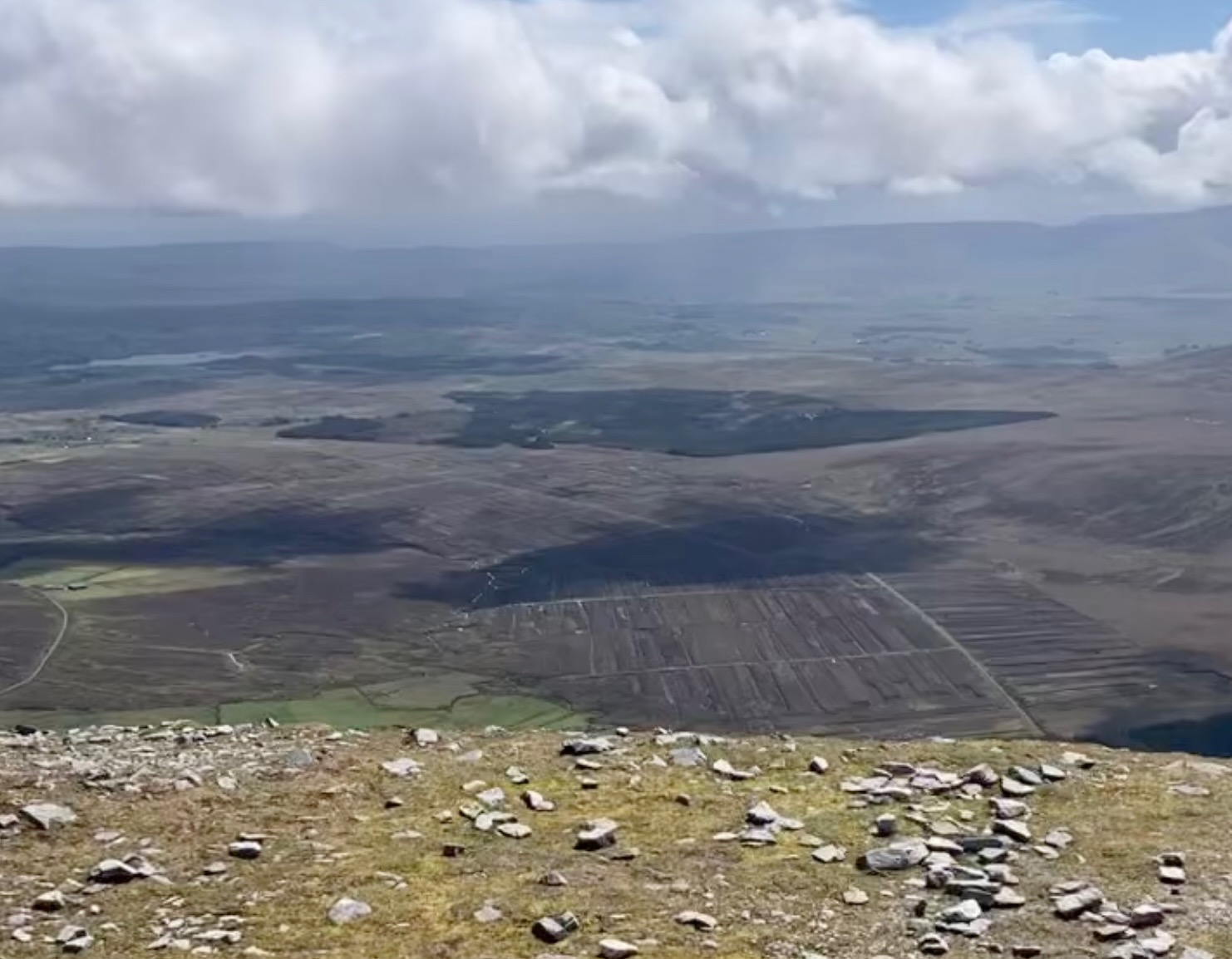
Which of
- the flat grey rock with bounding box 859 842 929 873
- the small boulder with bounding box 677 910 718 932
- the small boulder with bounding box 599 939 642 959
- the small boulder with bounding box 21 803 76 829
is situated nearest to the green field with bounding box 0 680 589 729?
the small boulder with bounding box 21 803 76 829

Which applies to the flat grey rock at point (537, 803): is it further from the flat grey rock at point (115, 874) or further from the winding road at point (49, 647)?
the winding road at point (49, 647)

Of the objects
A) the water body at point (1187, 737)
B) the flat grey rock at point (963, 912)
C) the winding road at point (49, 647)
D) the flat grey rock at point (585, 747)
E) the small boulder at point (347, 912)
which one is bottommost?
the winding road at point (49, 647)

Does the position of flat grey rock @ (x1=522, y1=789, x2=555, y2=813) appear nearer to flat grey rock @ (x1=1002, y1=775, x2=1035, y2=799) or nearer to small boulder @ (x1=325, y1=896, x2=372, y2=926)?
small boulder @ (x1=325, y1=896, x2=372, y2=926)

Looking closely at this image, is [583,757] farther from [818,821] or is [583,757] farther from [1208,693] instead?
[1208,693]

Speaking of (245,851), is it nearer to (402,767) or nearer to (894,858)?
(402,767)

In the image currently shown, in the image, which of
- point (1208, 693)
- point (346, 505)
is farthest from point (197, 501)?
point (1208, 693)

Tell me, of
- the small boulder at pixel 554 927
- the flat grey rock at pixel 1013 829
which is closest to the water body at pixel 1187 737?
the flat grey rock at pixel 1013 829

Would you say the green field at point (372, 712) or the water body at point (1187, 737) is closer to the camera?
the water body at point (1187, 737)
